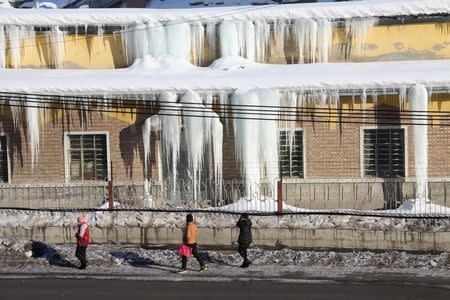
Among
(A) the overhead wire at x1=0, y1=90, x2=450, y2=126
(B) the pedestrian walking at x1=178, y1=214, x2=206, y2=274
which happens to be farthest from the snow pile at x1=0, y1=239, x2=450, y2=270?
(A) the overhead wire at x1=0, y1=90, x2=450, y2=126

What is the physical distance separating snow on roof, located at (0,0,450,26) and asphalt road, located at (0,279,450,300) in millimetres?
9869

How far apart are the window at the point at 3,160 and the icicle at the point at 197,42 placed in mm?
6184

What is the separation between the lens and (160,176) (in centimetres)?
2134

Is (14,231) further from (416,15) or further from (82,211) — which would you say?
(416,15)

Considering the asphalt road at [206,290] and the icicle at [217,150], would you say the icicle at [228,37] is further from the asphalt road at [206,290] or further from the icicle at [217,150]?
the asphalt road at [206,290]

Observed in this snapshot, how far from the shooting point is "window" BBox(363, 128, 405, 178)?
20938 millimetres

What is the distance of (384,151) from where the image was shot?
21.0 metres

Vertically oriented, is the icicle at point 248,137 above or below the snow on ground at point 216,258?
above

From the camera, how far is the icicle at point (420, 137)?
20.0m

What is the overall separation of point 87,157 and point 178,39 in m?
4.53

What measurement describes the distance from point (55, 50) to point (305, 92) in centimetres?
802

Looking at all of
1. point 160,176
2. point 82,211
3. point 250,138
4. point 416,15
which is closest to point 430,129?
point 416,15

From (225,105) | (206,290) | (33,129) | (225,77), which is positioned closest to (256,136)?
(225,105)

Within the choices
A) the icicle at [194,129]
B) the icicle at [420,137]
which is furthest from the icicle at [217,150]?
the icicle at [420,137]
